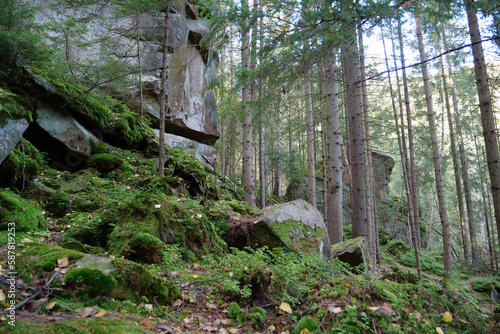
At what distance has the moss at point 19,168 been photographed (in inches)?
207

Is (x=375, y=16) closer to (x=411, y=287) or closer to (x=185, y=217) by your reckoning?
(x=411, y=287)

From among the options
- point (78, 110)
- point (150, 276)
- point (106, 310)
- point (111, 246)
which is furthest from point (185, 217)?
point (78, 110)

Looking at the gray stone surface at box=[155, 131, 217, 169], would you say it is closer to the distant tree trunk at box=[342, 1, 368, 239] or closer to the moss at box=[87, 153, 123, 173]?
the moss at box=[87, 153, 123, 173]

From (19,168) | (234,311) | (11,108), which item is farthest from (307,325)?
(11,108)

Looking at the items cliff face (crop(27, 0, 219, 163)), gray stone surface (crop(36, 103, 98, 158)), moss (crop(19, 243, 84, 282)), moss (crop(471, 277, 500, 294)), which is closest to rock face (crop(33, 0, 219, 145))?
cliff face (crop(27, 0, 219, 163))

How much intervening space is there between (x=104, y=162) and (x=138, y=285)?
5969 mm

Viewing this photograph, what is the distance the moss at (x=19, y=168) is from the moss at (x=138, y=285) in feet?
13.9

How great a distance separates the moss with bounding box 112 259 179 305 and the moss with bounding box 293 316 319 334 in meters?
1.35

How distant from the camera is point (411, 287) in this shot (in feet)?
11.0

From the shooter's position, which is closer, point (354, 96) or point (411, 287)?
point (411, 287)

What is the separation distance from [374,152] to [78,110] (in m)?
17.3

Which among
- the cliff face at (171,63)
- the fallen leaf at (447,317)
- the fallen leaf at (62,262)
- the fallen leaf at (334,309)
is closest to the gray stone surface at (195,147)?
the cliff face at (171,63)

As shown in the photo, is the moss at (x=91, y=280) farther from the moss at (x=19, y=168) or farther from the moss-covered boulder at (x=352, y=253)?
the moss-covered boulder at (x=352, y=253)

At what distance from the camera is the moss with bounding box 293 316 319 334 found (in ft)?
8.23
